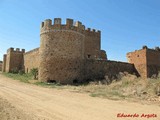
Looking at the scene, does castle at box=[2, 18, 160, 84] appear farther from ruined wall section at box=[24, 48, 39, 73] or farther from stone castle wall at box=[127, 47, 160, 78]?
ruined wall section at box=[24, 48, 39, 73]

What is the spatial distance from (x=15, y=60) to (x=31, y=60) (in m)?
6.03

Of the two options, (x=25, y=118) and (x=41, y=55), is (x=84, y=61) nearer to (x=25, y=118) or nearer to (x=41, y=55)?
(x=41, y=55)

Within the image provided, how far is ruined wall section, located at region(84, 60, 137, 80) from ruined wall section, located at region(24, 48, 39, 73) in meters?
7.61

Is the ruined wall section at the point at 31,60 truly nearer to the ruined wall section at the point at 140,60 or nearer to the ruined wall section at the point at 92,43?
the ruined wall section at the point at 92,43

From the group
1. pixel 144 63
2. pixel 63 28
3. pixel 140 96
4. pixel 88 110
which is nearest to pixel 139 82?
pixel 140 96

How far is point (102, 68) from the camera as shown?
22.3 meters

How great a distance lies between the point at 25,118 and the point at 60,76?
41.7 feet

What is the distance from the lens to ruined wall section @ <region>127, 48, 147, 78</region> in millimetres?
23891

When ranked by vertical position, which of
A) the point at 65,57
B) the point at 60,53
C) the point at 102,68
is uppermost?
the point at 60,53

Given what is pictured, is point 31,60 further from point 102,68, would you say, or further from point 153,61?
point 153,61

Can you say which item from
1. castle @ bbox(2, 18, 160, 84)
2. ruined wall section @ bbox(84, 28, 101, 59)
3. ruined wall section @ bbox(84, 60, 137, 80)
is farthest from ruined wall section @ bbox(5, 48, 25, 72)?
ruined wall section @ bbox(84, 60, 137, 80)

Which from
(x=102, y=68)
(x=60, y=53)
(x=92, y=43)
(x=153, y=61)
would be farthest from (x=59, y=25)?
(x=153, y=61)

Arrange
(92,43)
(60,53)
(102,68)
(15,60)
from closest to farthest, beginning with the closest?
(60,53), (102,68), (92,43), (15,60)

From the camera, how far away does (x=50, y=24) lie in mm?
19906
